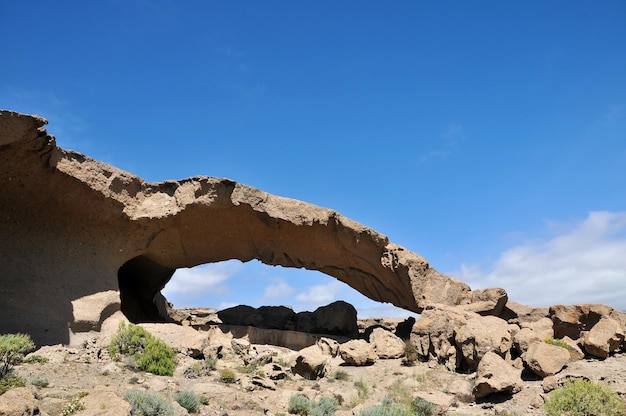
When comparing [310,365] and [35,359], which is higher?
[310,365]

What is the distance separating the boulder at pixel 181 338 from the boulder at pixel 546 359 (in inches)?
317

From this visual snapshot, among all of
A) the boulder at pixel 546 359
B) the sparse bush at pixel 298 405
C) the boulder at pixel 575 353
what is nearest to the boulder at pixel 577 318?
the boulder at pixel 575 353

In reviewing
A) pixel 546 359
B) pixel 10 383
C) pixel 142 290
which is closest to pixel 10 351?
pixel 10 383

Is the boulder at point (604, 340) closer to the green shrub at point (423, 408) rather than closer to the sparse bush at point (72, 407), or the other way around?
the green shrub at point (423, 408)

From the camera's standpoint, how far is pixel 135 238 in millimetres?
15211

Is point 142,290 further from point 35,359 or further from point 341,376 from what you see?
point 341,376

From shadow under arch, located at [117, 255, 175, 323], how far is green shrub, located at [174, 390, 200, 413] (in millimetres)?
9561

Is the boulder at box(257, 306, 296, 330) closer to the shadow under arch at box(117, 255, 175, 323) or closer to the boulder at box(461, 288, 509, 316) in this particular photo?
the shadow under arch at box(117, 255, 175, 323)

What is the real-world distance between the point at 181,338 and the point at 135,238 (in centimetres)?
337

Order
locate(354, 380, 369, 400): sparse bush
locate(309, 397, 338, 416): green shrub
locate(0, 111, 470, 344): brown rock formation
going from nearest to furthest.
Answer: locate(309, 397, 338, 416): green shrub
locate(354, 380, 369, 400): sparse bush
locate(0, 111, 470, 344): brown rock formation

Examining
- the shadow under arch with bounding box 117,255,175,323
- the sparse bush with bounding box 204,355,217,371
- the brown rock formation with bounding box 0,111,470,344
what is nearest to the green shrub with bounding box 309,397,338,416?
the sparse bush with bounding box 204,355,217,371

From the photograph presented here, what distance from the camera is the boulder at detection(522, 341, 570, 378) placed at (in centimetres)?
1032

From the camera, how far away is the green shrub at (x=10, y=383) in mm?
7643

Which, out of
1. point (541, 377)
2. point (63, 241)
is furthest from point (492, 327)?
point (63, 241)
